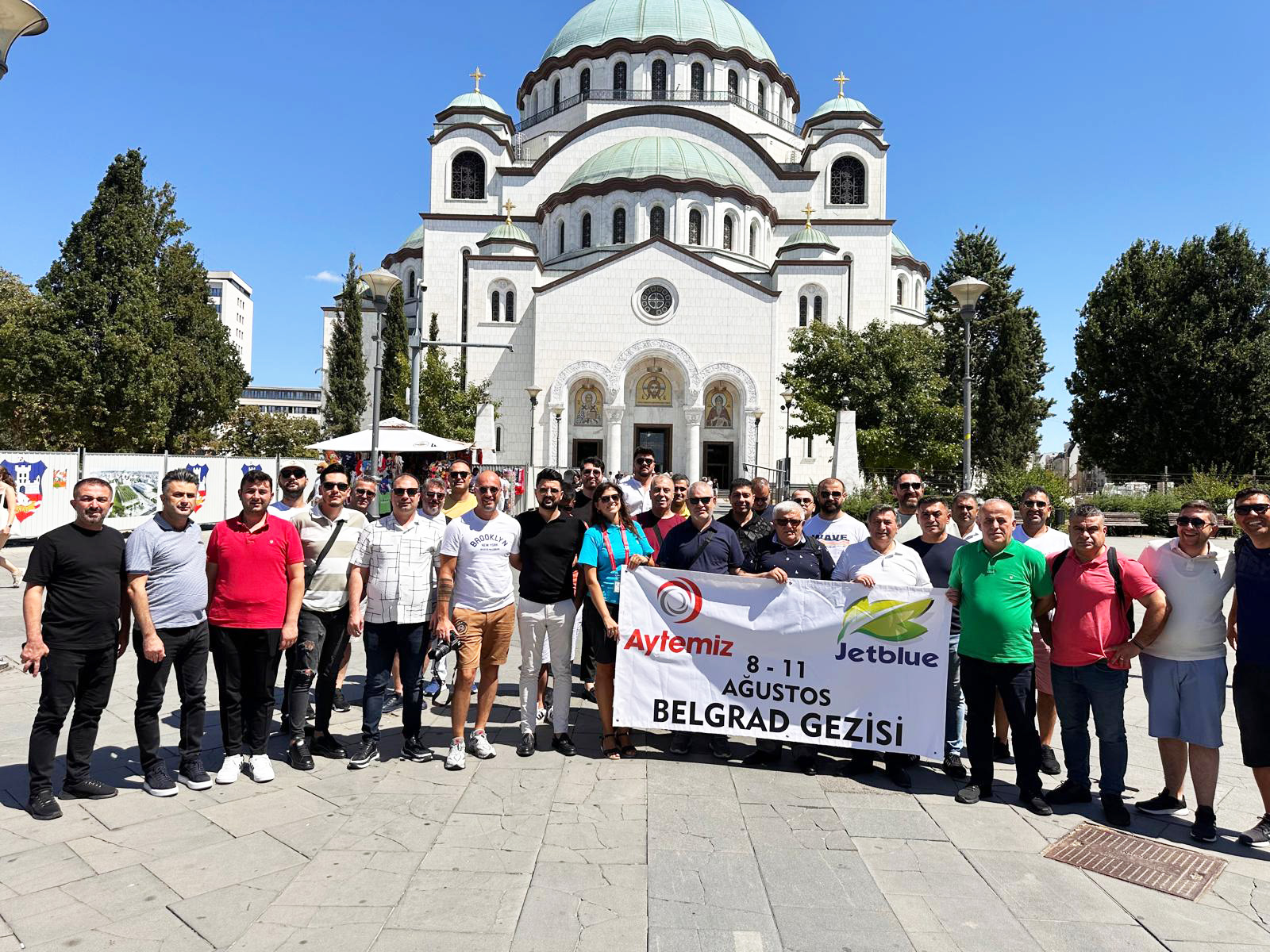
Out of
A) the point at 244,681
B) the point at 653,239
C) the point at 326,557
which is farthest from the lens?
the point at 653,239

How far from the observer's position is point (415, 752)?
5309 mm

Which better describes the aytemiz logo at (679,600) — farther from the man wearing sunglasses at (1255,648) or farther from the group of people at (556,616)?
the man wearing sunglasses at (1255,648)

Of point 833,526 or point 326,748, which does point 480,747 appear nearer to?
point 326,748

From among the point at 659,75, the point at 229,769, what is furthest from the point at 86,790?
the point at 659,75

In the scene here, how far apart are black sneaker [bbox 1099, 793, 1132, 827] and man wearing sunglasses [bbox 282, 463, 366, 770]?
4.76 m

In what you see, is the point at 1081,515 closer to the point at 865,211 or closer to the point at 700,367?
the point at 700,367

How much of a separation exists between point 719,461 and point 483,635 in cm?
3001

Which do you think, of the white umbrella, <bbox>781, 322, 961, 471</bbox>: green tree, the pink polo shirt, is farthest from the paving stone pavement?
<bbox>781, 322, 961, 471</bbox>: green tree

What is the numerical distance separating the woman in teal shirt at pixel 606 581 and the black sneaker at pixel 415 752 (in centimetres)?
120

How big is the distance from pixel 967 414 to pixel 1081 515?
33.2ft

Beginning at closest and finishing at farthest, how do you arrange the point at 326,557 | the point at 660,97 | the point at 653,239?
the point at 326,557 < the point at 653,239 < the point at 660,97

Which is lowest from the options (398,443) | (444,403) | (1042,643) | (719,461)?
(1042,643)

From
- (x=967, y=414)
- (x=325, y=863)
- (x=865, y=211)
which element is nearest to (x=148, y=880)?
(x=325, y=863)

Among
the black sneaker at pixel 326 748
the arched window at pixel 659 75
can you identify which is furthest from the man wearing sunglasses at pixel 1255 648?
the arched window at pixel 659 75
